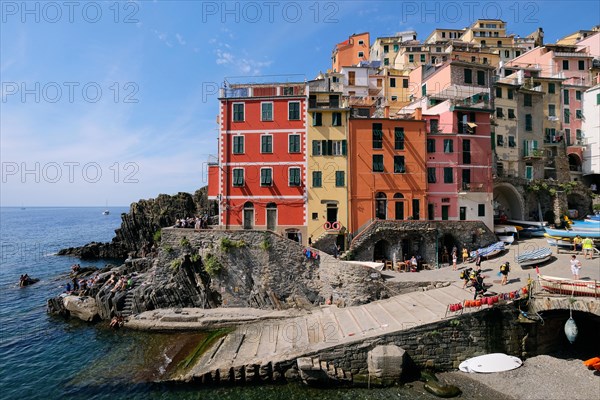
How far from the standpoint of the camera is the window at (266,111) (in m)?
30.4

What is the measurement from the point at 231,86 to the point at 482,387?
31.7 meters

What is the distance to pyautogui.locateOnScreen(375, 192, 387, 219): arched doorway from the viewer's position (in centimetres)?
3067

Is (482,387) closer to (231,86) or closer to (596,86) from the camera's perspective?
(231,86)

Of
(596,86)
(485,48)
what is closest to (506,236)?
(596,86)

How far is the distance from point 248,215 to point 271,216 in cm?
224

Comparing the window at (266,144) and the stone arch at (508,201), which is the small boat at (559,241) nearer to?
the stone arch at (508,201)

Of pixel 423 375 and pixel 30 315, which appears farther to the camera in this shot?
pixel 30 315

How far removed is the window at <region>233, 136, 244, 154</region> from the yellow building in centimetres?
635

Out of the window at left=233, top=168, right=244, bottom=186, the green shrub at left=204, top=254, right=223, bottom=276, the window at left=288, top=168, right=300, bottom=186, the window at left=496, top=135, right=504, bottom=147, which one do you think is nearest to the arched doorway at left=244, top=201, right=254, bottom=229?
the window at left=233, top=168, right=244, bottom=186

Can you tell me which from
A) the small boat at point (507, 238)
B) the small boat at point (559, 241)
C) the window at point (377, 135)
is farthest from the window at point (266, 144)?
the small boat at point (559, 241)

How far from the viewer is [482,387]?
16172mm

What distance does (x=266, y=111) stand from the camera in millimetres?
30422

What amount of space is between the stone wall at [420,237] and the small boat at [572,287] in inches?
420

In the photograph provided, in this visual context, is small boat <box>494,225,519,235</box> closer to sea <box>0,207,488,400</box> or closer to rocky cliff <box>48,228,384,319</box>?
rocky cliff <box>48,228,384,319</box>
